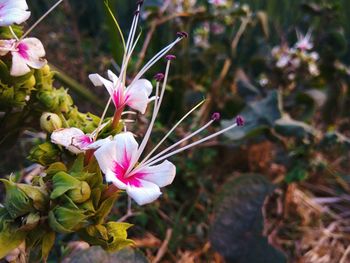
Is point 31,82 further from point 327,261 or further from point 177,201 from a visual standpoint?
point 327,261

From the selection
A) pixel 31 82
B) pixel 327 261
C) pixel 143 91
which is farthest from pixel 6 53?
pixel 327 261

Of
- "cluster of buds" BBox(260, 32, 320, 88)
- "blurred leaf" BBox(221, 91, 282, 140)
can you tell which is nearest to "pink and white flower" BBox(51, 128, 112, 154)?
"blurred leaf" BBox(221, 91, 282, 140)

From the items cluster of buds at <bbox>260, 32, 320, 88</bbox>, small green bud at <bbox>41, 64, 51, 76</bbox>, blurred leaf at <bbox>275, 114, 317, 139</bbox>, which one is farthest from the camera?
cluster of buds at <bbox>260, 32, 320, 88</bbox>

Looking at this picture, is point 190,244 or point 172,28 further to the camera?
point 172,28

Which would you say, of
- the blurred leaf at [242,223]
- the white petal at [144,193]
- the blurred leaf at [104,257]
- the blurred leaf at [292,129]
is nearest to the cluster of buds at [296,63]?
the blurred leaf at [292,129]

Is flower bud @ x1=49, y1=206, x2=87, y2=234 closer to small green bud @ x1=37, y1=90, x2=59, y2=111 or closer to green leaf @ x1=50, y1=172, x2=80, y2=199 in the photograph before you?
green leaf @ x1=50, y1=172, x2=80, y2=199

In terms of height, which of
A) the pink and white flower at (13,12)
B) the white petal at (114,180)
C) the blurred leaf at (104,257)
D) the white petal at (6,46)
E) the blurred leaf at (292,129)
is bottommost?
the blurred leaf at (292,129)

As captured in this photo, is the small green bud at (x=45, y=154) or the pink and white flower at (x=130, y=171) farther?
the small green bud at (x=45, y=154)

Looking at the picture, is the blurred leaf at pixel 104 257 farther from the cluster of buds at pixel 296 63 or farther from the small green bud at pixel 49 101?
the cluster of buds at pixel 296 63
